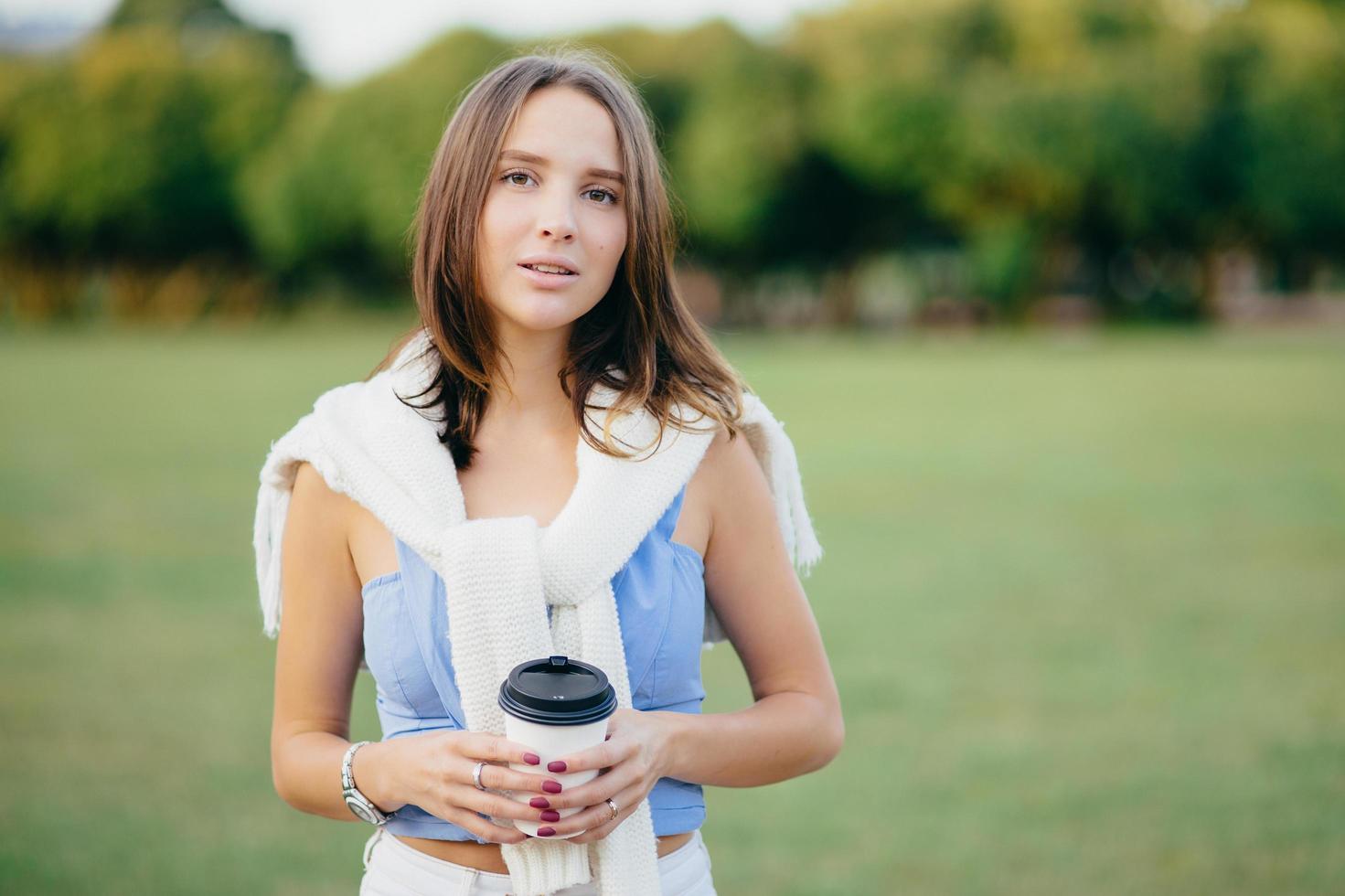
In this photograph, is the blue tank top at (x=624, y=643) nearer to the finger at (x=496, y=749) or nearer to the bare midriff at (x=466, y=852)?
Result: the bare midriff at (x=466, y=852)

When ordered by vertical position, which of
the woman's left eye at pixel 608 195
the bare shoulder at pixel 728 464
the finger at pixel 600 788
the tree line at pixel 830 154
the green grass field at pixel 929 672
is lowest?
the green grass field at pixel 929 672

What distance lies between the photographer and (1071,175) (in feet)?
114

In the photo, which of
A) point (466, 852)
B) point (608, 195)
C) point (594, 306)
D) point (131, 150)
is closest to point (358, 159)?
point (131, 150)

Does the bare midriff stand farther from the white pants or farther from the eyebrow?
the eyebrow

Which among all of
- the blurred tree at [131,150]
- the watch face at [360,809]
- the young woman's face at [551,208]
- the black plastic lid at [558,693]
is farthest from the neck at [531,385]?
the blurred tree at [131,150]

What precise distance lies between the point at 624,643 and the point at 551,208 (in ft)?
2.20

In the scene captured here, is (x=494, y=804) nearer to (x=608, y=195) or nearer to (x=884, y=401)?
(x=608, y=195)

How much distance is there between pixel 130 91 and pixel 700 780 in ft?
170

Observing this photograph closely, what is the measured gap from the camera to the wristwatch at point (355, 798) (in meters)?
1.92

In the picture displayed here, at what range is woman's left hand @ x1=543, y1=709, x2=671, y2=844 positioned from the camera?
1.66m

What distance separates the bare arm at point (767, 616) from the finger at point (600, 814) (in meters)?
0.31

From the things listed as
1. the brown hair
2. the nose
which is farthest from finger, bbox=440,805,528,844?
the nose

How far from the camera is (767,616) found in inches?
81.7

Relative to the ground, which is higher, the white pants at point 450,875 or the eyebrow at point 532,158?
the eyebrow at point 532,158
